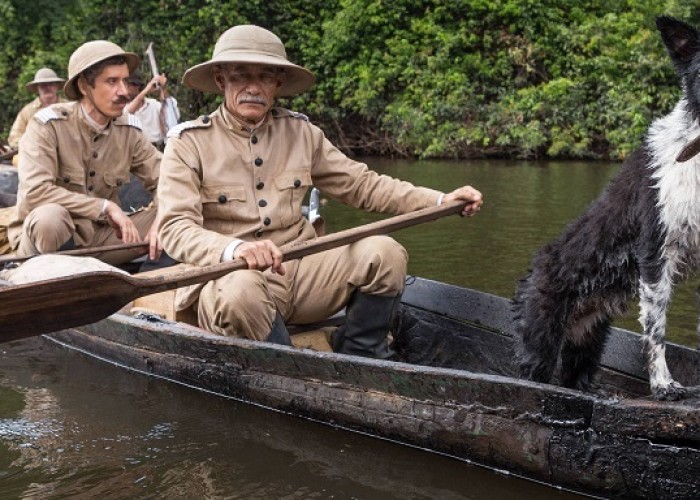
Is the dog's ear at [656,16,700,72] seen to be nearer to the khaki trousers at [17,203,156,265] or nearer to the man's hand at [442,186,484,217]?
the man's hand at [442,186,484,217]

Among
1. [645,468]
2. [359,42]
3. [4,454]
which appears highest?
[359,42]

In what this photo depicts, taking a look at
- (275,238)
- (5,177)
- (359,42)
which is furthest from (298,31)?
(275,238)

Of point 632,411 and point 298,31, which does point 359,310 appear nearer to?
point 632,411

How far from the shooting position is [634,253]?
143 inches

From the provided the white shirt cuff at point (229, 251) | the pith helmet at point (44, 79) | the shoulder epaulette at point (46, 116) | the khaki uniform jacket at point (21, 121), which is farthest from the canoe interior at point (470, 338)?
the khaki uniform jacket at point (21, 121)

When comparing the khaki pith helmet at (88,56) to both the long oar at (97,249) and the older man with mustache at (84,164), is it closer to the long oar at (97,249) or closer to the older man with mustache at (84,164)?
the older man with mustache at (84,164)

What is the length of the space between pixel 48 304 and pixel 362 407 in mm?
1350

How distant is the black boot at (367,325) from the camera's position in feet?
15.6

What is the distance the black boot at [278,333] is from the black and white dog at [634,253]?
116 centimetres

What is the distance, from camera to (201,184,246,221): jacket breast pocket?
4824 mm

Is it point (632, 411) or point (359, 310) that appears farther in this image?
point (359, 310)

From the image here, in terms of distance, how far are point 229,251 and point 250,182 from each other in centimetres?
68

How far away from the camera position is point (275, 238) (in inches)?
194

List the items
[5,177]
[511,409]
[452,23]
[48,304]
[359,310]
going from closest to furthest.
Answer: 1. [511,409]
2. [48,304]
3. [359,310]
4. [5,177]
5. [452,23]
